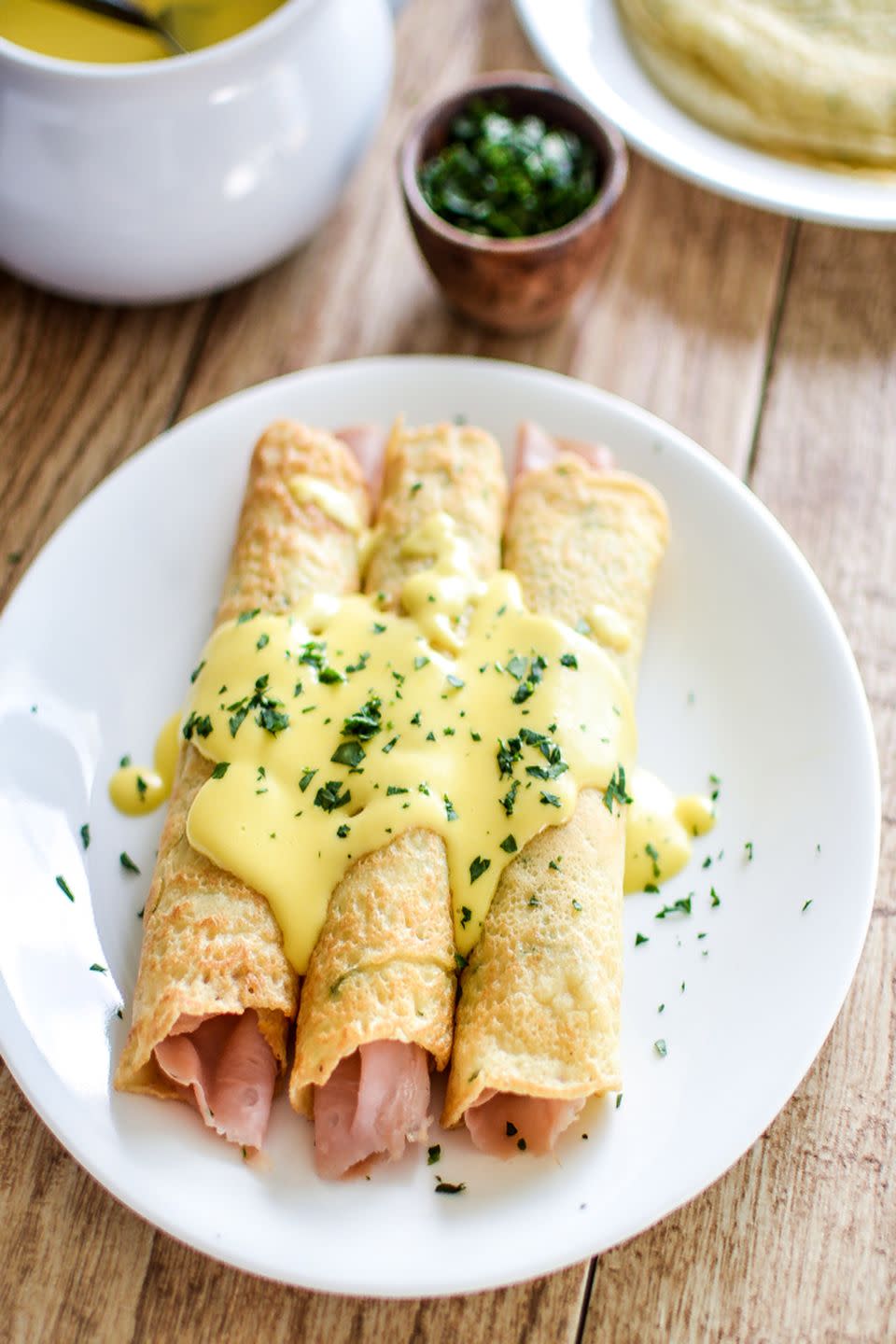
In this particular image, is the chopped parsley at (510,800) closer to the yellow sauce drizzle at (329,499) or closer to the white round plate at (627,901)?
the white round plate at (627,901)

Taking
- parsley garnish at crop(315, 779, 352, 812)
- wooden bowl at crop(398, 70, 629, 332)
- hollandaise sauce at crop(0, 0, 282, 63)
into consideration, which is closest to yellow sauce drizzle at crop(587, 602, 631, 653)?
parsley garnish at crop(315, 779, 352, 812)

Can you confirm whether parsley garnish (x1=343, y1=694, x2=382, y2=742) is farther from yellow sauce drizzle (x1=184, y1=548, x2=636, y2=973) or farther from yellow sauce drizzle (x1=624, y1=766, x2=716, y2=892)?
yellow sauce drizzle (x1=624, y1=766, x2=716, y2=892)

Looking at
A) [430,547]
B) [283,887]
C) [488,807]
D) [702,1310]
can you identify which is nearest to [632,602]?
[430,547]

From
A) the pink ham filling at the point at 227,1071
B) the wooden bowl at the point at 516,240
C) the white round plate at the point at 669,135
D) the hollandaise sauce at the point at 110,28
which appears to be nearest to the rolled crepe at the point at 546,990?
the pink ham filling at the point at 227,1071

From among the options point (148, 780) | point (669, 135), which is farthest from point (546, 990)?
point (669, 135)

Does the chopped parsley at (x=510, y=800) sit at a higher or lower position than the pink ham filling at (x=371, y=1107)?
higher

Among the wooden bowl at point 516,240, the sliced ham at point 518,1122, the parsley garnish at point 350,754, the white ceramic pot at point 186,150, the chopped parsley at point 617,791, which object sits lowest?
the sliced ham at point 518,1122

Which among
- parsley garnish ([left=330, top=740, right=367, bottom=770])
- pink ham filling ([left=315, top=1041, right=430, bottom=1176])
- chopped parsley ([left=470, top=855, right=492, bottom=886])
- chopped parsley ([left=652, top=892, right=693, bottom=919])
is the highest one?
parsley garnish ([left=330, top=740, right=367, bottom=770])
